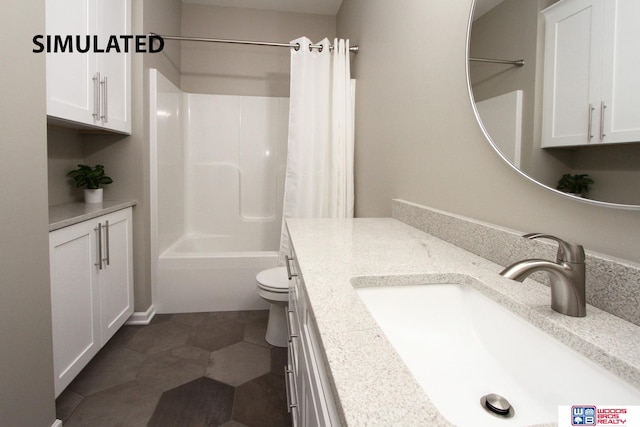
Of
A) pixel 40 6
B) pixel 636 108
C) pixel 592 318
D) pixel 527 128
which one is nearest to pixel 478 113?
pixel 527 128

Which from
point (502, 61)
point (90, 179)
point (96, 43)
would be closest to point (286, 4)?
point (96, 43)

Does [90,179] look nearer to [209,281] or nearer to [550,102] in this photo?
[209,281]

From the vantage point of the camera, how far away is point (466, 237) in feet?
3.75

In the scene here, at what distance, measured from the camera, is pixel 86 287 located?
1.73 meters

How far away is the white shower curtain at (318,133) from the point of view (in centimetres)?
248

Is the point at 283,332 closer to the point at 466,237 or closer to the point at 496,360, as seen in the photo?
the point at 466,237

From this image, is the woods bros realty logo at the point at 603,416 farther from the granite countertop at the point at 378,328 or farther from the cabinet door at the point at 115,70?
the cabinet door at the point at 115,70

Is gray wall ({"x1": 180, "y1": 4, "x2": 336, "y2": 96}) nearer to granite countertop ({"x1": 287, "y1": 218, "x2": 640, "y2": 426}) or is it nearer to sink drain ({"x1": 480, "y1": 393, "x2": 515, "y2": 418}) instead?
granite countertop ({"x1": 287, "y1": 218, "x2": 640, "y2": 426})

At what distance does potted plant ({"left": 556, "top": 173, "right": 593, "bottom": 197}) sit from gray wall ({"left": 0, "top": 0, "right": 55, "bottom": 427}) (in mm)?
1461

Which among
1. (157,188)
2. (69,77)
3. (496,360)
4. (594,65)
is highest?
(69,77)

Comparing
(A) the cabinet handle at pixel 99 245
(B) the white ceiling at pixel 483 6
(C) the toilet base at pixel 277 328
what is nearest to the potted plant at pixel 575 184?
(B) the white ceiling at pixel 483 6

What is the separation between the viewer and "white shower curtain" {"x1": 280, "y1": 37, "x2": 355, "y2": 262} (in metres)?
2.48

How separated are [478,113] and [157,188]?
212 cm

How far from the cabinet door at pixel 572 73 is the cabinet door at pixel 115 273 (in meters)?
1.96
